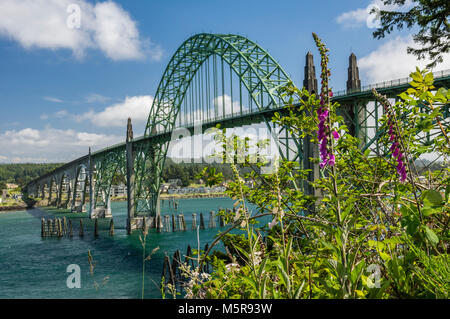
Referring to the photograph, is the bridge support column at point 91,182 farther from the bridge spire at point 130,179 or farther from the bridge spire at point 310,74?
the bridge spire at point 310,74

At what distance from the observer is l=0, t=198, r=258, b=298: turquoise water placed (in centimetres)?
2019

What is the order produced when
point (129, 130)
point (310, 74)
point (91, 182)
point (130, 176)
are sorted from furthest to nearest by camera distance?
point (91, 182) → point (129, 130) → point (130, 176) → point (310, 74)

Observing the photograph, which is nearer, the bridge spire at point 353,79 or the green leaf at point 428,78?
the green leaf at point 428,78

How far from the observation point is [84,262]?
28.0 metres

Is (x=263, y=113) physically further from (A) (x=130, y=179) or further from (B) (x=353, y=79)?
(A) (x=130, y=179)

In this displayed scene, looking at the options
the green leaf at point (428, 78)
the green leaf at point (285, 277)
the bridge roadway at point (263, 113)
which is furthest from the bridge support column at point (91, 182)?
the green leaf at point (428, 78)

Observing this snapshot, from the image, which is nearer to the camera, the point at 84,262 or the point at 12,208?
the point at 84,262

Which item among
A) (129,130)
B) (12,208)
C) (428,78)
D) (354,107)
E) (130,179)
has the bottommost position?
(12,208)

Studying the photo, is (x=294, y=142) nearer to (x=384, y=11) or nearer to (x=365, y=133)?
(x=365, y=133)

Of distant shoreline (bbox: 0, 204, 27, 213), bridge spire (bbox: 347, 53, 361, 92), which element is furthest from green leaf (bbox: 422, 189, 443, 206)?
distant shoreline (bbox: 0, 204, 27, 213)

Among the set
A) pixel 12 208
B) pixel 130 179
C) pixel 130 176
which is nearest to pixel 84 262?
pixel 130 179

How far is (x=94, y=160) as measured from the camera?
65.7 m

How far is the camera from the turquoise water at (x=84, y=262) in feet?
66.2

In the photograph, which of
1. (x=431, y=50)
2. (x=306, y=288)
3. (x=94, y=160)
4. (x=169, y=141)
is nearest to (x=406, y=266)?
(x=306, y=288)
